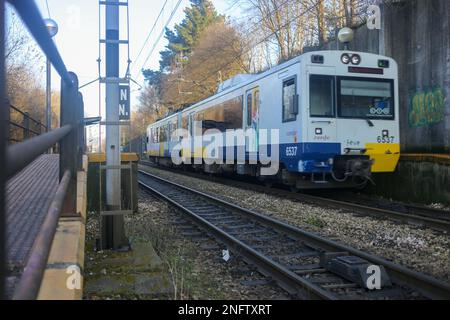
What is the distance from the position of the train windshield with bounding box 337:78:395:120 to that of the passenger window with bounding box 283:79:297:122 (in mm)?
1070

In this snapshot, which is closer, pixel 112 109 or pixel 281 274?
pixel 281 274

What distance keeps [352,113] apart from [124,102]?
22.4 feet

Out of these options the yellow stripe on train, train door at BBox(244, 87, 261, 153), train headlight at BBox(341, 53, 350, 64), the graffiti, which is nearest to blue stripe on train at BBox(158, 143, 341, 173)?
the yellow stripe on train

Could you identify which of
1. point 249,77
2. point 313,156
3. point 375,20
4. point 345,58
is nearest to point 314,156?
point 313,156

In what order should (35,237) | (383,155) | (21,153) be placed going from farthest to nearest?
(383,155), (35,237), (21,153)

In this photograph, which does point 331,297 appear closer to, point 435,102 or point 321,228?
point 321,228

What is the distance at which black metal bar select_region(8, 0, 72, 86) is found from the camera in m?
1.68

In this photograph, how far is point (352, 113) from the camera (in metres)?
11.5

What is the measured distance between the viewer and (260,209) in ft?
34.0

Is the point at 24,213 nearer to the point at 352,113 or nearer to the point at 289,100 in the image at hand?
the point at 289,100

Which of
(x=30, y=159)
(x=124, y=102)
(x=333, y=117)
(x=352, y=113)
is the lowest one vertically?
(x=30, y=159)

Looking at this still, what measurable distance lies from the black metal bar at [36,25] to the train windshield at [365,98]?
9383 millimetres

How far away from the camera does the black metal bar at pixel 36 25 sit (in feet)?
5.52

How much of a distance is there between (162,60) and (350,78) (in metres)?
55.9
